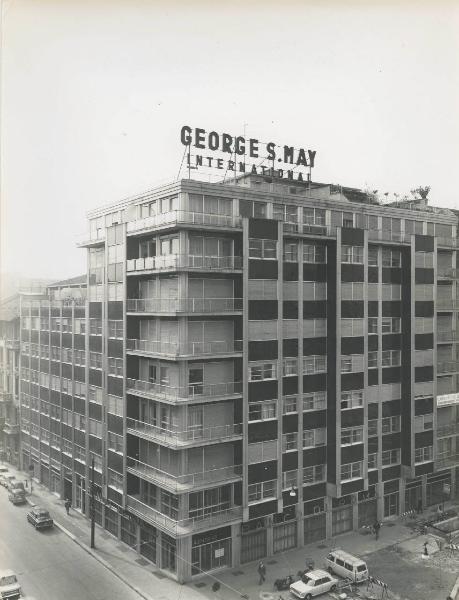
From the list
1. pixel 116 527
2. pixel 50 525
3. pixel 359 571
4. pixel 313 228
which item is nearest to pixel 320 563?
pixel 359 571

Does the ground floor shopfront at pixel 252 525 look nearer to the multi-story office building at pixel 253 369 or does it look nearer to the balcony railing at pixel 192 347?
the multi-story office building at pixel 253 369

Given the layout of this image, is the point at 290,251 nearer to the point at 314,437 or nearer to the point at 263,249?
the point at 263,249

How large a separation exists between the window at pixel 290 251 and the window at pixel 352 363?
10385 millimetres

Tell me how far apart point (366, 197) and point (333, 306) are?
61.1 feet

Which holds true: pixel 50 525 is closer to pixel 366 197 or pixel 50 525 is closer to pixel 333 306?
pixel 333 306

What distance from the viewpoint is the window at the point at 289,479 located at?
163 ft

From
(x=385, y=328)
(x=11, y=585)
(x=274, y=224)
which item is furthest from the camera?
(x=385, y=328)

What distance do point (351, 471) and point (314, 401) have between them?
7.69 m

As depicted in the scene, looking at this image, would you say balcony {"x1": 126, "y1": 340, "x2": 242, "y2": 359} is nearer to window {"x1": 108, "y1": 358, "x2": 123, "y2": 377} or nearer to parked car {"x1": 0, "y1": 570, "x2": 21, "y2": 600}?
window {"x1": 108, "y1": 358, "x2": 123, "y2": 377}

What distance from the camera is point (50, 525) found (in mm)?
54562

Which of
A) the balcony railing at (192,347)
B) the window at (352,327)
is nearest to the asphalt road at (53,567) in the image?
the balcony railing at (192,347)

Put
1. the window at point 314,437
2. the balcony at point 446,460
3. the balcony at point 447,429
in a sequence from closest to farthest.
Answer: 1. the window at point 314,437
2. the balcony at point 446,460
3. the balcony at point 447,429

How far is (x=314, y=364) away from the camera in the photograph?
170ft

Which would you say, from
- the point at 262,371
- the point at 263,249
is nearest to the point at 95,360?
the point at 262,371
